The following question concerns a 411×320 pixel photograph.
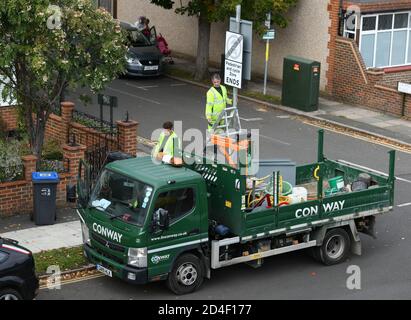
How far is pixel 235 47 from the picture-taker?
60.4 ft

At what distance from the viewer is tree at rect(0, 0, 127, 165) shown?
15.9 m

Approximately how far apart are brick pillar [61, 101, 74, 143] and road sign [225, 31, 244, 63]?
420cm

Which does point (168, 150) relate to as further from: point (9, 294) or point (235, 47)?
point (235, 47)

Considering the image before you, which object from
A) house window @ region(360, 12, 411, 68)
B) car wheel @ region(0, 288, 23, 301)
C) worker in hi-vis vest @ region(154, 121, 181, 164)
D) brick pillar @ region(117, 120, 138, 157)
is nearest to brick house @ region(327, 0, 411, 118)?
house window @ region(360, 12, 411, 68)

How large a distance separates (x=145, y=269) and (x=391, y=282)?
4.08 metres

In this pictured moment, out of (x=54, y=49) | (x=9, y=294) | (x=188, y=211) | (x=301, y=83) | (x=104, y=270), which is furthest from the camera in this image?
(x=301, y=83)

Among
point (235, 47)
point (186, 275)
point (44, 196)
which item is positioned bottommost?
point (186, 275)

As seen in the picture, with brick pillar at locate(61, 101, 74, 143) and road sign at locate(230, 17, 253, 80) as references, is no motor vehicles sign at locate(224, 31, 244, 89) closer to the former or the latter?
road sign at locate(230, 17, 253, 80)

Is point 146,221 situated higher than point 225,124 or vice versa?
point 225,124

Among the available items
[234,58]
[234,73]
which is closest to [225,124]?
[234,73]

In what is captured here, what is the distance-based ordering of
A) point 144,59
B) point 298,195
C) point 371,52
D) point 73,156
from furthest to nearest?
point 144,59 → point 371,52 → point 73,156 → point 298,195

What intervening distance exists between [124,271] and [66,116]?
8.53 m

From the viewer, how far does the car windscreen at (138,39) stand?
3116cm

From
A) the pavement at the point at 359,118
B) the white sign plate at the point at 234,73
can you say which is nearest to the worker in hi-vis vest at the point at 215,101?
the white sign plate at the point at 234,73
